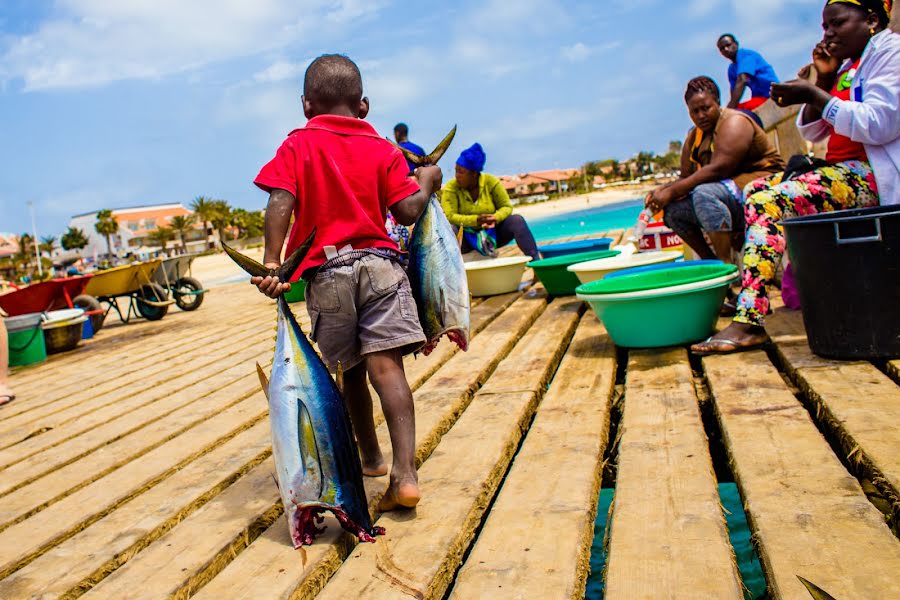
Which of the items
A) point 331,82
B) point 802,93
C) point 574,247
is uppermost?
point 331,82

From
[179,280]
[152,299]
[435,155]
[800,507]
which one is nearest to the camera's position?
[800,507]

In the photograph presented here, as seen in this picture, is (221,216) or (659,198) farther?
(221,216)

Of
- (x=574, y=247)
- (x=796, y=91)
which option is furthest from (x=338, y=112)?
(x=574, y=247)

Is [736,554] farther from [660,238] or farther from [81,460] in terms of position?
[660,238]

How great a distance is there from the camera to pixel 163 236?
87.3 metres

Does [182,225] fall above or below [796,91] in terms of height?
above

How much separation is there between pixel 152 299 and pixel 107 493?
7981 millimetres

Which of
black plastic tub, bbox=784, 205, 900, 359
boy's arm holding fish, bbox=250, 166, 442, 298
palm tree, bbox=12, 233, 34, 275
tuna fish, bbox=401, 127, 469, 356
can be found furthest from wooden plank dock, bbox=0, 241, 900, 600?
palm tree, bbox=12, 233, 34, 275

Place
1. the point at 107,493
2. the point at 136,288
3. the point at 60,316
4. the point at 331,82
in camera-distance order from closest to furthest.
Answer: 1. the point at 331,82
2. the point at 107,493
3. the point at 60,316
4. the point at 136,288

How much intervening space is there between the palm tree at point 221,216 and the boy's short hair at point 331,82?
3431 inches

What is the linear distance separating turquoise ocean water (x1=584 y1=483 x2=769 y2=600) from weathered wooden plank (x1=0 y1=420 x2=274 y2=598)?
1115 millimetres

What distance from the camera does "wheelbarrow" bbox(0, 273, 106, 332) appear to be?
7.67m

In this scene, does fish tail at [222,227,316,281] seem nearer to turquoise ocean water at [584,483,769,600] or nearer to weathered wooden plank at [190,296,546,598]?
weathered wooden plank at [190,296,546,598]

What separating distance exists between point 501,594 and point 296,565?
1.84 ft
